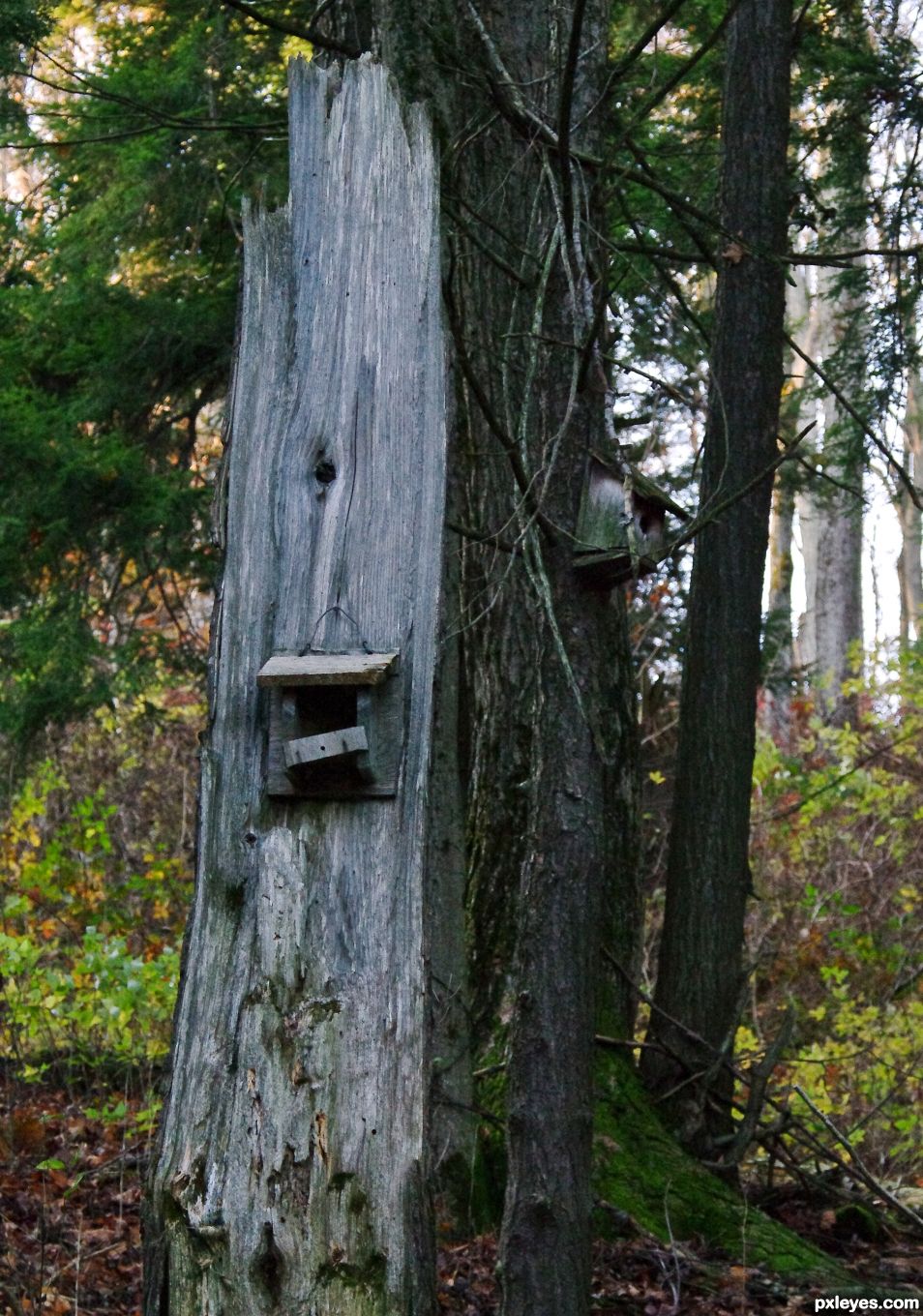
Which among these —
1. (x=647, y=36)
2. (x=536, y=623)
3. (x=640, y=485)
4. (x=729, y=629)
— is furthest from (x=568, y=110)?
(x=729, y=629)

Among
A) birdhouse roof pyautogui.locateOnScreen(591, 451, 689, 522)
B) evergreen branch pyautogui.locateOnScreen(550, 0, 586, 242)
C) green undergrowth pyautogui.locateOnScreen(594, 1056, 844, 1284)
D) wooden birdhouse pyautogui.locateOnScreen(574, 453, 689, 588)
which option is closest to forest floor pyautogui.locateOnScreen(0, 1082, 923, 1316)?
green undergrowth pyautogui.locateOnScreen(594, 1056, 844, 1284)

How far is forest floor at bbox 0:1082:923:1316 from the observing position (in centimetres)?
488

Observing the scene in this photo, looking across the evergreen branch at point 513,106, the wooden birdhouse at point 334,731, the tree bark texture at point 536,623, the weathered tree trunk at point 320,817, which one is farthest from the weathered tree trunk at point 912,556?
the wooden birdhouse at point 334,731

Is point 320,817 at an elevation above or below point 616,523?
below

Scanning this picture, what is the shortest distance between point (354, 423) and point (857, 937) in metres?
8.15

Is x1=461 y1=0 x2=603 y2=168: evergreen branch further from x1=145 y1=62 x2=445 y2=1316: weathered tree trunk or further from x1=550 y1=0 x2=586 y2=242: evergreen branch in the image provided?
x1=145 y1=62 x2=445 y2=1316: weathered tree trunk

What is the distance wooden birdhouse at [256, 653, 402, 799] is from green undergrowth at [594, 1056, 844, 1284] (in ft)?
10.7

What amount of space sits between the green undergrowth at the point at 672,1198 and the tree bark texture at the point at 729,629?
28 centimetres

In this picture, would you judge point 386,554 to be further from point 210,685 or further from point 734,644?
point 734,644

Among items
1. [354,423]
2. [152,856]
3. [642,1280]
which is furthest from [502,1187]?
[152,856]

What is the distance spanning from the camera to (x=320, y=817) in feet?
9.06

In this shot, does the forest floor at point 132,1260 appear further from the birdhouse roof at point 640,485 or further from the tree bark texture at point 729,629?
the birdhouse roof at point 640,485

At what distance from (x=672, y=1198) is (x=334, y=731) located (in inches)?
144

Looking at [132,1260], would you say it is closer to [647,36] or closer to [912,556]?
[647,36]
